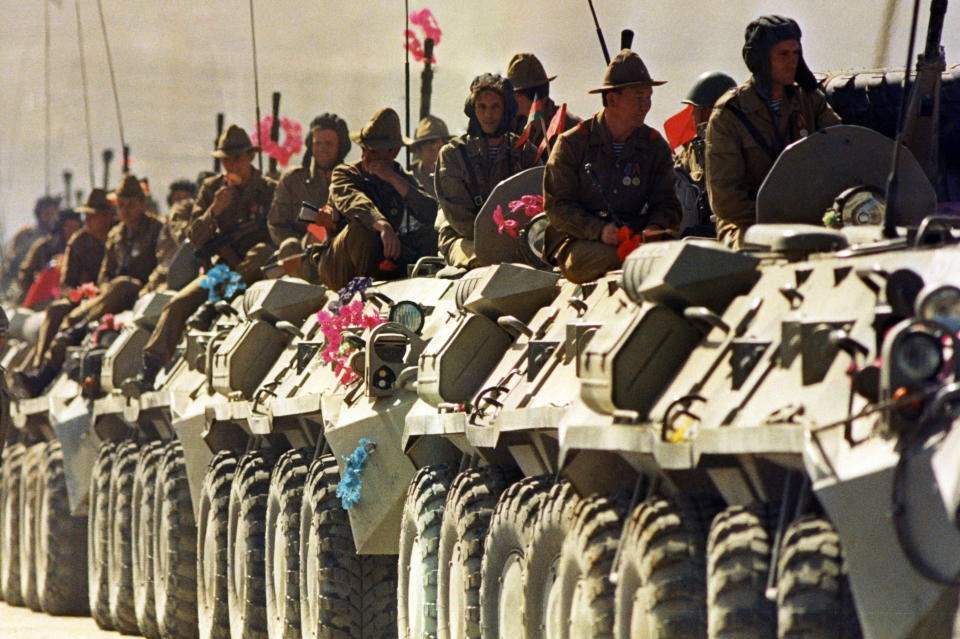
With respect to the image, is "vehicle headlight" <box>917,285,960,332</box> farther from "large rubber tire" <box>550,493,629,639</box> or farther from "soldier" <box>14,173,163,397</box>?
"soldier" <box>14,173,163,397</box>

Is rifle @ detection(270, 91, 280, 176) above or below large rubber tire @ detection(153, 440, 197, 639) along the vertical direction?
above

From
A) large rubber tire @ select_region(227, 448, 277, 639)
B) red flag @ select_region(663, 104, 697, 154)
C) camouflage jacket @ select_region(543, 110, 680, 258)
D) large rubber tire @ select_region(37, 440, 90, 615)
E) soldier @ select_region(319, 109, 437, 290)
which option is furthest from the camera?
large rubber tire @ select_region(37, 440, 90, 615)

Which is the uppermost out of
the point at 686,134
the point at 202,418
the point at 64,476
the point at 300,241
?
the point at 686,134

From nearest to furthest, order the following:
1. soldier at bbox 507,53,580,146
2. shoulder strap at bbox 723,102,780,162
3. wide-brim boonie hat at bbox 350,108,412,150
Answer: shoulder strap at bbox 723,102,780,162
soldier at bbox 507,53,580,146
wide-brim boonie hat at bbox 350,108,412,150

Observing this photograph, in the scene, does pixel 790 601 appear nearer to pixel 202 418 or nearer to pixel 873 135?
pixel 873 135

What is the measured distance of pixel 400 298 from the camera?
1561cm

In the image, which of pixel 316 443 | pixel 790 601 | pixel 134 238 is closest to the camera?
pixel 790 601

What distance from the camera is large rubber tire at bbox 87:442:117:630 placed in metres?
22.8

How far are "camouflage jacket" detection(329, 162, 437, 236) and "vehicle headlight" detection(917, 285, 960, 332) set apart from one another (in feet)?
32.2

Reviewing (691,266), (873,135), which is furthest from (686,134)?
(691,266)

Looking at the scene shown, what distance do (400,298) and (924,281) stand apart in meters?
7.80

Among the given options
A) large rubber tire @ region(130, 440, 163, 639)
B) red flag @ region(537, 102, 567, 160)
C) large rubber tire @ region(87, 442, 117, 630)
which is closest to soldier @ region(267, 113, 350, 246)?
large rubber tire @ region(130, 440, 163, 639)

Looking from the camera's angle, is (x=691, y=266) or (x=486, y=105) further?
(x=486, y=105)

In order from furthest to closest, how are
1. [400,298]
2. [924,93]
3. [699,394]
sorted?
[400,298] < [924,93] < [699,394]
